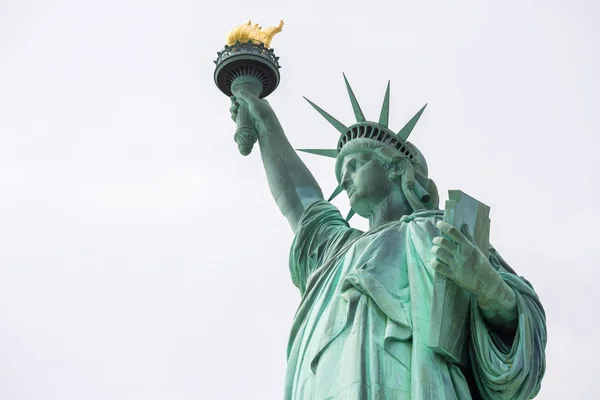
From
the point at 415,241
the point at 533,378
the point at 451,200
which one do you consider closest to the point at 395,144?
the point at 415,241

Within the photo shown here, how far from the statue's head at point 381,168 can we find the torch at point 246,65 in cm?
222

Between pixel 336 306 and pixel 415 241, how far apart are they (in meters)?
1.03

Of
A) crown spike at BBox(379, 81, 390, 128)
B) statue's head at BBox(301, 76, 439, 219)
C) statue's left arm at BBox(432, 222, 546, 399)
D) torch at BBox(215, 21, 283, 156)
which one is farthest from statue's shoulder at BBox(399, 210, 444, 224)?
torch at BBox(215, 21, 283, 156)

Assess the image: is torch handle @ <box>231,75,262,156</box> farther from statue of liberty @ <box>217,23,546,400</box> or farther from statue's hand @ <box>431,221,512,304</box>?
statue's hand @ <box>431,221,512,304</box>

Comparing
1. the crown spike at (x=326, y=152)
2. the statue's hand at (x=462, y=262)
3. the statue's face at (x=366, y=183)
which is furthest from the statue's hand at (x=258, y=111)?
the statue's hand at (x=462, y=262)

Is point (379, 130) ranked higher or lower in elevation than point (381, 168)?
higher

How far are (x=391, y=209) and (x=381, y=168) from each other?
452 mm

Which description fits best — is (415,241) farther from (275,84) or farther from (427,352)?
(275,84)

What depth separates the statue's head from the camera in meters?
13.6

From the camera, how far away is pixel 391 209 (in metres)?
13.7

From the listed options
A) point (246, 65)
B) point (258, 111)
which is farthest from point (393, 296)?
point (246, 65)

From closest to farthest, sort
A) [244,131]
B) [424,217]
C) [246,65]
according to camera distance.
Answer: [424,217] < [244,131] < [246,65]

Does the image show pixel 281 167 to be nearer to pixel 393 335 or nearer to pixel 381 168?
pixel 381 168

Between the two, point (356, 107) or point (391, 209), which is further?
point (356, 107)
